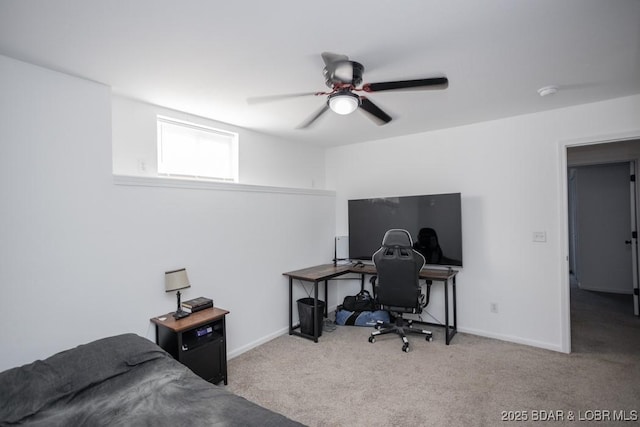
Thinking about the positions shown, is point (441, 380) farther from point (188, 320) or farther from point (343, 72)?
point (343, 72)

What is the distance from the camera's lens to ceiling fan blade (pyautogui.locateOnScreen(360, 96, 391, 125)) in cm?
222

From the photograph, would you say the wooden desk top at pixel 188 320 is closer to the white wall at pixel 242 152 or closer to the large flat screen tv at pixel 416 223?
the white wall at pixel 242 152

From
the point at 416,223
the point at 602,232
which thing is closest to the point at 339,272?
the point at 416,223

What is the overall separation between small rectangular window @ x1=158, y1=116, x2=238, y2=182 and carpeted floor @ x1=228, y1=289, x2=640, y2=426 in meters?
2.03

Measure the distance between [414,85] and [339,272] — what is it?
268 cm

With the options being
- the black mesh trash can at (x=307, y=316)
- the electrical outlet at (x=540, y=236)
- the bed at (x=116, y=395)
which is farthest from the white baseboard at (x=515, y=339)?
the bed at (x=116, y=395)

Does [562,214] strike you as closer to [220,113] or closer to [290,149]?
[290,149]

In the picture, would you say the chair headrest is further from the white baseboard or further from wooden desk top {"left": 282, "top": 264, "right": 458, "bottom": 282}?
the white baseboard

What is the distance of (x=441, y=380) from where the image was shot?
274 cm

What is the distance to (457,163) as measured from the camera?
3902 mm

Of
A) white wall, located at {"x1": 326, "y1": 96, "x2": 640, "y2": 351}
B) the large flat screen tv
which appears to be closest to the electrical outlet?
white wall, located at {"x1": 326, "y1": 96, "x2": 640, "y2": 351}

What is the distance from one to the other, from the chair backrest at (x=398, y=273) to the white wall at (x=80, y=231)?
65.0 inches

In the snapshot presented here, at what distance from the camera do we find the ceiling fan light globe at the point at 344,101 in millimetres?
2047

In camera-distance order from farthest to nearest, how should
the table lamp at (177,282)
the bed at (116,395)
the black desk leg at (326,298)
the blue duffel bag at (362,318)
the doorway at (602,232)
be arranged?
1. the doorway at (602,232)
2. the black desk leg at (326,298)
3. the blue duffel bag at (362,318)
4. the table lamp at (177,282)
5. the bed at (116,395)
